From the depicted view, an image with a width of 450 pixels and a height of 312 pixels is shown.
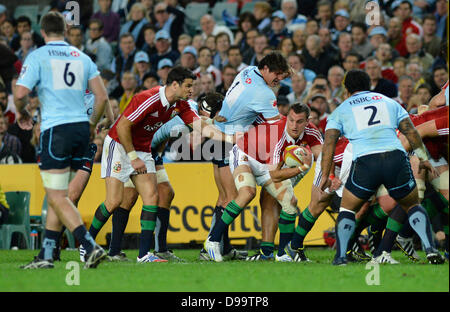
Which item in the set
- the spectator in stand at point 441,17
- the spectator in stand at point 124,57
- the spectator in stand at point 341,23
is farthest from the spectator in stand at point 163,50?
the spectator in stand at point 441,17

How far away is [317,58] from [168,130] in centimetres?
612

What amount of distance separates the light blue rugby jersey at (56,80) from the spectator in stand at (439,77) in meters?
7.85

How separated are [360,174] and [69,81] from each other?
3136 mm

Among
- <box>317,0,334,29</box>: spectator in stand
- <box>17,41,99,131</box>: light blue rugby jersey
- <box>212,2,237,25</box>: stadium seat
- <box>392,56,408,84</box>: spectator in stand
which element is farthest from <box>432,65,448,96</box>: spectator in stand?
<box>17,41,99,131</box>: light blue rugby jersey

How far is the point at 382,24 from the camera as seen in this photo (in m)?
16.7

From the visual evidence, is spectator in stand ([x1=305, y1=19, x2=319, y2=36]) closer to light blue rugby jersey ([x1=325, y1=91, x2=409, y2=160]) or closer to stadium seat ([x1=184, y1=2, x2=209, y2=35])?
stadium seat ([x1=184, y1=2, x2=209, y2=35])

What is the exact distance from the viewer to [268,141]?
10.5 metres

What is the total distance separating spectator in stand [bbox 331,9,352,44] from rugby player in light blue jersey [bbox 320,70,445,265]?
803cm

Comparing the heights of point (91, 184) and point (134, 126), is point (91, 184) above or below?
below

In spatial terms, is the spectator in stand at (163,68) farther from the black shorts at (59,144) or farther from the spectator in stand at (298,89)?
the black shorts at (59,144)

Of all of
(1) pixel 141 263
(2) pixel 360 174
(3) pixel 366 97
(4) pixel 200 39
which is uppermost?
(4) pixel 200 39

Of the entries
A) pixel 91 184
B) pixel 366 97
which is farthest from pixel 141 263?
pixel 91 184
